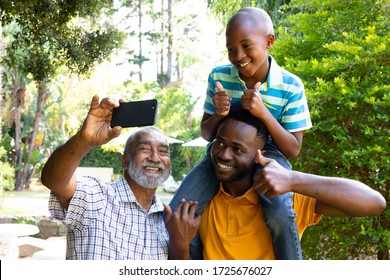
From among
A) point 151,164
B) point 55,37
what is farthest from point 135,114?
point 55,37

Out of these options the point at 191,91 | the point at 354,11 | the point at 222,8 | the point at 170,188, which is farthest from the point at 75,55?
the point at 191,91

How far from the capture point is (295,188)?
2346mm

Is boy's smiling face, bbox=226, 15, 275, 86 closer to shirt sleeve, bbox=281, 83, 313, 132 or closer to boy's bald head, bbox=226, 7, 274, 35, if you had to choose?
boy's bald head, bbox=226, 7, 274, 35

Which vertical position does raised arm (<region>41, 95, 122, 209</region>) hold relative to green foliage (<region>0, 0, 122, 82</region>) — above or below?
below

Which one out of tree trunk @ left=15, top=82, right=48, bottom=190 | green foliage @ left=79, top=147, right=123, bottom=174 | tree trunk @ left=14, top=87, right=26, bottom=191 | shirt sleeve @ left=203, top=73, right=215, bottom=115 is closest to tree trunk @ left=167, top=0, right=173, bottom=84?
green foliage @ left=79, top=147, right=123, bottom=174

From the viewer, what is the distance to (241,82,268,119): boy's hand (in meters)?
2.52

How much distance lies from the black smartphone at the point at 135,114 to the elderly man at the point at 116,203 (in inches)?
1.3

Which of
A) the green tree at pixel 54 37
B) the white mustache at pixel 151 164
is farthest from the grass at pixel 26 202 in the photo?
the white mustache at pixel 151 164

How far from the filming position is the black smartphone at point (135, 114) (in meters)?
2.46

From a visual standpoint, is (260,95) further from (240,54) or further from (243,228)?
(243,228)

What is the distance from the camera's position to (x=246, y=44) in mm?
2766

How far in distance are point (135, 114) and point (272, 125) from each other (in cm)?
60

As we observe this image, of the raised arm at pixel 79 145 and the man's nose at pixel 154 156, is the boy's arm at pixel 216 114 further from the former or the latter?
the raised arm at pixel 79 145

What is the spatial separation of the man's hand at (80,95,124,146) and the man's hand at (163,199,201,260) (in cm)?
45
